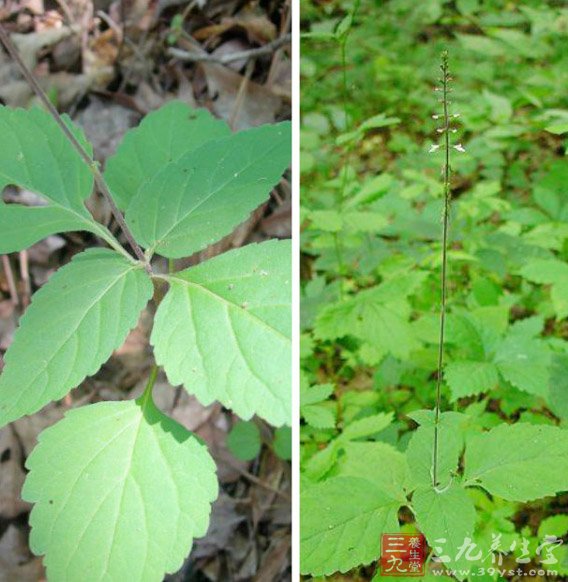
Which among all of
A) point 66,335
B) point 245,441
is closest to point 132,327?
point 66,335

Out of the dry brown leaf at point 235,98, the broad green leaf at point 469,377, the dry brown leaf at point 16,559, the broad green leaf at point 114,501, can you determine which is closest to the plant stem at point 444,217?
the broad green leaf at point 469,377

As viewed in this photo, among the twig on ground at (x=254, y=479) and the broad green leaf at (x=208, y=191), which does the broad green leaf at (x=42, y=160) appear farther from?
the twig on ground at (x=254, y=479)

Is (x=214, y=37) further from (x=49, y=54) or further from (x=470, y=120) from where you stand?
(x=470, y=120)

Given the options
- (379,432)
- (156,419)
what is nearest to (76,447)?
(156,419)

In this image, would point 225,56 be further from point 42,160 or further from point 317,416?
point 317,416

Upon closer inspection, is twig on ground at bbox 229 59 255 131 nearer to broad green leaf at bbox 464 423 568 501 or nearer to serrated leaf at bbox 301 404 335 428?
serrated leaf at bbox 301 404 335 428

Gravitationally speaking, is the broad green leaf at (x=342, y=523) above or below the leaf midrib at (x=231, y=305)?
below

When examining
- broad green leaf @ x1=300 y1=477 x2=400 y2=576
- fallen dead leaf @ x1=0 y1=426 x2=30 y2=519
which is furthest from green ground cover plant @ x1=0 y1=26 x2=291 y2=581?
fallen dead leaf @ x1=0 y1=426 x2=30 y2=519
